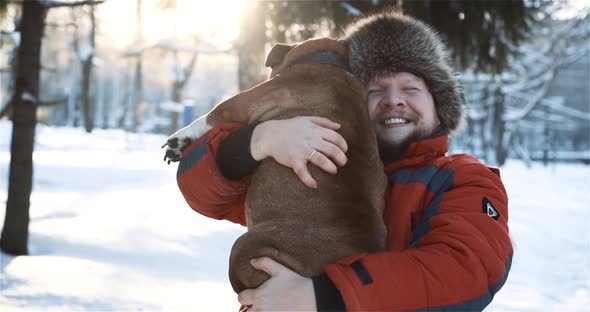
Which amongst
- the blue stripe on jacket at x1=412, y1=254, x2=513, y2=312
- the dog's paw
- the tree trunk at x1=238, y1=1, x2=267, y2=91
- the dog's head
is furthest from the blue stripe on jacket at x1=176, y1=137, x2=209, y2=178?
the tree trunk at x1=238, y1=1, x2=267, y2=91

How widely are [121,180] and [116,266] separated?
510 centimetres

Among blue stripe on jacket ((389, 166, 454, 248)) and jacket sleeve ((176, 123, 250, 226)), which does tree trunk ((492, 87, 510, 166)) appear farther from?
jacket sleeve ((176, 123, 250, 226))

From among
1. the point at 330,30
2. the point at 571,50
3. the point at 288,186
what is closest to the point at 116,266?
the point at 288,186

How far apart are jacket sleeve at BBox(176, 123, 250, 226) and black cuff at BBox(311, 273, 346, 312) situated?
72 centimetres

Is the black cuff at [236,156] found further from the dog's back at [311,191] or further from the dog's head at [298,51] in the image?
the dog's head at [298,51]

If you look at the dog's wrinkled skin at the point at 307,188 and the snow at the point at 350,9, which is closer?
the dog's wrinkled skin at the point at 307,188

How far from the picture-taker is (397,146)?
7.54 feet

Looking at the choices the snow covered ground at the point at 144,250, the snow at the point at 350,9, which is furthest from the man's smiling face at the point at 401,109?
the snow at the point at 350,9

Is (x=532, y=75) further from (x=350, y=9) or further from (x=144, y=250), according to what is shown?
(x=144, y=250)

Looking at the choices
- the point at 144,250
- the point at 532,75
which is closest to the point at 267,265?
the point at 144,250

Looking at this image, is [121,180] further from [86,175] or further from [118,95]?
[118,95]

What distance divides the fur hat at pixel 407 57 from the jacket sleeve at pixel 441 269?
A: 81 centimetres

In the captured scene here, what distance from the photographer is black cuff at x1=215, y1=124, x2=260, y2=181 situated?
6.59 feet

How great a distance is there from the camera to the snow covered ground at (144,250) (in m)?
3.66
